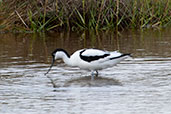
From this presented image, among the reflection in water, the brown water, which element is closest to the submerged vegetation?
the brown water

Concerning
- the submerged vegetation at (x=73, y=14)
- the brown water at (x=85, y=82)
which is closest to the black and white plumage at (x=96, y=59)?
the brown water at (x=85, y=82)

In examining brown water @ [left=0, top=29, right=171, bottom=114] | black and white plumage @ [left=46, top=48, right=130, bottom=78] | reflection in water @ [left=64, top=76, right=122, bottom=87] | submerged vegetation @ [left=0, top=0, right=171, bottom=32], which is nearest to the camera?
brown water @ [left=0, top=29, right=171, bottom=114]

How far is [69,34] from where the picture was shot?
16.9 metres

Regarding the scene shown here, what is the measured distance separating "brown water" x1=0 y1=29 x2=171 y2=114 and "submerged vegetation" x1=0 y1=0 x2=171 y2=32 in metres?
2.48

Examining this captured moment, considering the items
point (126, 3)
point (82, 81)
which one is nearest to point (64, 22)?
point (126, 3)

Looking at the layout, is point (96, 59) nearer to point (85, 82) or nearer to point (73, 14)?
point (85, 82)

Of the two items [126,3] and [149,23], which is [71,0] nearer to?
[126,3]

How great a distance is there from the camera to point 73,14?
17.6 m

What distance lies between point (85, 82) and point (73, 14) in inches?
335

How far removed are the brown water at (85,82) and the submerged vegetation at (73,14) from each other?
2478mm

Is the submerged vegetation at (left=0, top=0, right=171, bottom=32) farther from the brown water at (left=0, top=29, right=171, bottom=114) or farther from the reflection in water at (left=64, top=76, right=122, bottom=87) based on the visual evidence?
the reflection in water at (left=64, top=76, right=122, bottom=87)

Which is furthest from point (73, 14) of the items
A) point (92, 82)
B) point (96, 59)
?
point (92, 82)

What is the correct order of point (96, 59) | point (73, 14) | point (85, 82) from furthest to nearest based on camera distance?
point (73, 14), point (96, 59), point (85, 82)

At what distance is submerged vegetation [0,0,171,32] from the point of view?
55.7ft
